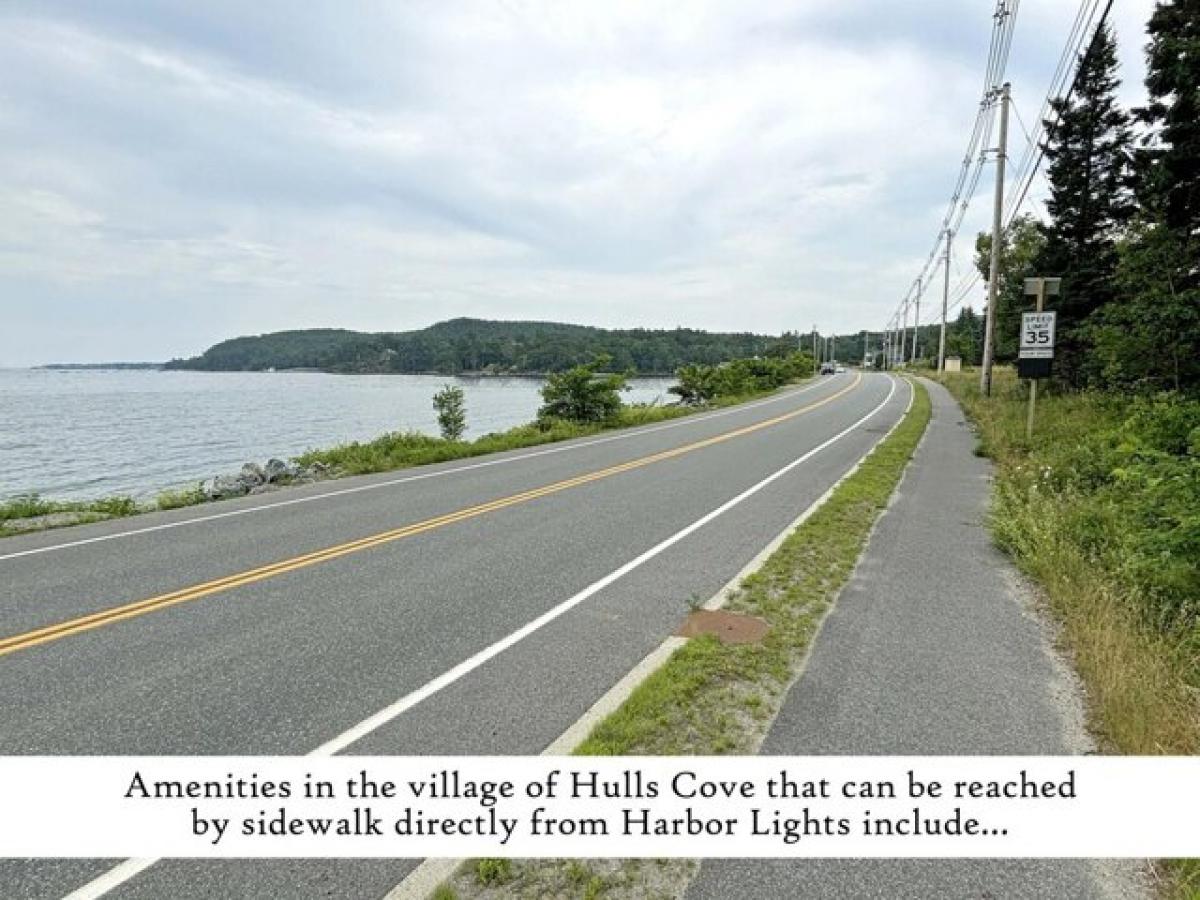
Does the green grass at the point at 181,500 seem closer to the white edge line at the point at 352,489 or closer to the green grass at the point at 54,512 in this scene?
the green grass at the point at 54,512

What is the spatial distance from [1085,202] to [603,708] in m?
27.7

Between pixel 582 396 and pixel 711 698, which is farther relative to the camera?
pixel 582 396

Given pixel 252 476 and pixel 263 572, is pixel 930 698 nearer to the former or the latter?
pixel 263 572

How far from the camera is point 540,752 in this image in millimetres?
3260

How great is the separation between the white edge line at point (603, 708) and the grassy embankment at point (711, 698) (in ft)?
0.23

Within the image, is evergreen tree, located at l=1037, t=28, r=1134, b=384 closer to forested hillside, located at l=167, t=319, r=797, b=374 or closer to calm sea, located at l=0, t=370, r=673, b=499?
calm sea, located at l=0, t=370, r=673, b=499

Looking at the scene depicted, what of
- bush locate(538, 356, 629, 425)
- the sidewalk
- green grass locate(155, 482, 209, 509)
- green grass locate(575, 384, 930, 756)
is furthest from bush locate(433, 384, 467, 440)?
the sidewalk

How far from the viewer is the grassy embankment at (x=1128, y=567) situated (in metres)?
3.40

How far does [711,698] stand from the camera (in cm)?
374

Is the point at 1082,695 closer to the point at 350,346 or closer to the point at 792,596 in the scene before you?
the point at 792,596

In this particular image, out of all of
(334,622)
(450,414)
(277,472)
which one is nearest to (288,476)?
(277,472)

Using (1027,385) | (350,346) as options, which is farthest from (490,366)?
(1027,385)

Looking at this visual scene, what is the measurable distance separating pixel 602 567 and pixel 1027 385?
24955 millimetres
